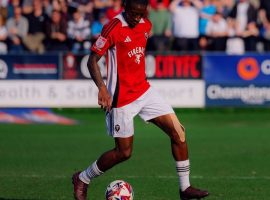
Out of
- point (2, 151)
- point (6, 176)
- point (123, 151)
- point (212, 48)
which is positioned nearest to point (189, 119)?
point (212, 48)

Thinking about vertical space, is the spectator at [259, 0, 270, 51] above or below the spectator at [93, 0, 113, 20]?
below

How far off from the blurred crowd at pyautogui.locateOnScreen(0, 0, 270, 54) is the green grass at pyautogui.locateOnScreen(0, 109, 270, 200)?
7.36 feet

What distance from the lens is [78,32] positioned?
79.5ft

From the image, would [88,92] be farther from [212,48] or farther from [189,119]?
[212,48]

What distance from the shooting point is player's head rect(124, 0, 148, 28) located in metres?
9.95

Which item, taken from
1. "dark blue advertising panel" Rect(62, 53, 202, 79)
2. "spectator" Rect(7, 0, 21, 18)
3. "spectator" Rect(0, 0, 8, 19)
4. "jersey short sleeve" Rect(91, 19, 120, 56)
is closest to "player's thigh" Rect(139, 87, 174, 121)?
"jersey short sleeve" Rect(91, 19, 120, 56)

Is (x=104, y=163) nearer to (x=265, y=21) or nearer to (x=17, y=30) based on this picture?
(x=17, y=30)

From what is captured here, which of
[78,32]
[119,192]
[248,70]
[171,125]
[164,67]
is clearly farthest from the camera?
[78,32]

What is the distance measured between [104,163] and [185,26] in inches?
550

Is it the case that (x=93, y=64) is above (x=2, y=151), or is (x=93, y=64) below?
above

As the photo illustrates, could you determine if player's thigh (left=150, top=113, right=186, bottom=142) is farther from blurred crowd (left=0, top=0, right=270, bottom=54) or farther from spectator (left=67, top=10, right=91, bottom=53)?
spectator (left=67, top=10, right=91, bottom=53)

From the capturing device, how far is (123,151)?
10.2 m

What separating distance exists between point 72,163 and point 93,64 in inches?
181

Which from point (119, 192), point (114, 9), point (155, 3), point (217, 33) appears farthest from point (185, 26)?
point (119, 192)
